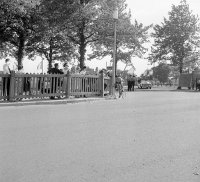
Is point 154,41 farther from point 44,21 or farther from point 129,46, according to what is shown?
point 44,21

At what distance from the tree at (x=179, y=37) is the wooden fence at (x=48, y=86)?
35714mm

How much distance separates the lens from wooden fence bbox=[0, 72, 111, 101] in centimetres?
1396

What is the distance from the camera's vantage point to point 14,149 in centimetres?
562

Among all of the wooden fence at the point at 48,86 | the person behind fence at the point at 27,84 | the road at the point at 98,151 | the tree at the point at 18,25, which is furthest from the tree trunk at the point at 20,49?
the road at the point at 98,151

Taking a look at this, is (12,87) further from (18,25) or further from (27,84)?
(18,25)

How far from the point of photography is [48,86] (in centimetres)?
1561

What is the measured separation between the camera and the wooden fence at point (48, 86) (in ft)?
45.8

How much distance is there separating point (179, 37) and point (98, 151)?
4946 centimetres

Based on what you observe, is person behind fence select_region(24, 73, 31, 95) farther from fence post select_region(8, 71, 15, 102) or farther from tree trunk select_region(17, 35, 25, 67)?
tree trunk select_region(17, 35, 25, 67)

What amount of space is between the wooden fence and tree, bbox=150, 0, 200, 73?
117 ft

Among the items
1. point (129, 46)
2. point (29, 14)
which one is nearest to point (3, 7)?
point (29, 14)

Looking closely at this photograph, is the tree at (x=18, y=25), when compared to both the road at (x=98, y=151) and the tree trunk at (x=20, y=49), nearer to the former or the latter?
the tree trunk at (x=20, y=49)

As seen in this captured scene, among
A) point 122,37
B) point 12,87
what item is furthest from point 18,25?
point 12,87

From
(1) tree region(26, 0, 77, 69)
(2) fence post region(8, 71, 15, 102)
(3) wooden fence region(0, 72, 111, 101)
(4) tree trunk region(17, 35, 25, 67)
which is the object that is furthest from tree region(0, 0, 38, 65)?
(2) fence post region(8, 71, 15, 102)
